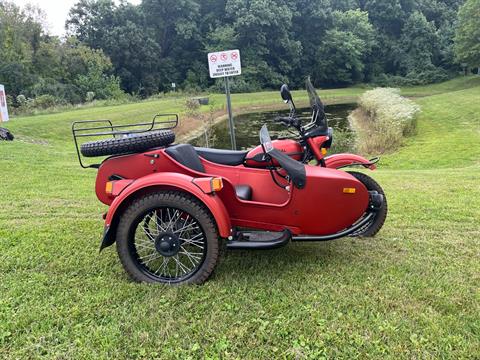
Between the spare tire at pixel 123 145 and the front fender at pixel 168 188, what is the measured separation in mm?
270

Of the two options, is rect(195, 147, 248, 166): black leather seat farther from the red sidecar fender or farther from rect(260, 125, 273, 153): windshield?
the red sidecar fender

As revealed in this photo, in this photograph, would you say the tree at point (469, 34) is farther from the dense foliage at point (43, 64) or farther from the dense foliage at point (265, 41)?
the dense foliage at point (43, 64)

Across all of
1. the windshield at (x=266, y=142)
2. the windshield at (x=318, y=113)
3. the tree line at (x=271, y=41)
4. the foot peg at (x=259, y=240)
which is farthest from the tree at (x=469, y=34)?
the foot peg at (x=259, y=240)

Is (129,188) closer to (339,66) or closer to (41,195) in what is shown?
(41,195)

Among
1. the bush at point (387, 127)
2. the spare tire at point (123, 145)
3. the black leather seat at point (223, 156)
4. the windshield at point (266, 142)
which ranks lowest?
the bush at point (387, 127)

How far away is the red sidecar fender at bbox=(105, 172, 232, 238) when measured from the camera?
8.86 feet

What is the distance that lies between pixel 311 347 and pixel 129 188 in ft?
5.26

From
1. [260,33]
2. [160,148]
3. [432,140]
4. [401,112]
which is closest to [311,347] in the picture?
[160,148]

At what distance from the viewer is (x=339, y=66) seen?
4416 centimetres

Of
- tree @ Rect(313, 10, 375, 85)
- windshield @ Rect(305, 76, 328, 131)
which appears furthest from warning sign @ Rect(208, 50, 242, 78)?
tree @ Rect(313, 10, 375, 85)

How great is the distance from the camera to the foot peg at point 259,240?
2.81 meters

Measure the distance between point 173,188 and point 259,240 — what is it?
0.74 m

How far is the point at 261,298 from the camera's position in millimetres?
2617

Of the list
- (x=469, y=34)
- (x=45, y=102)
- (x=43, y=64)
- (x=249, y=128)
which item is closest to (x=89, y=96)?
(x=45, y=102)
